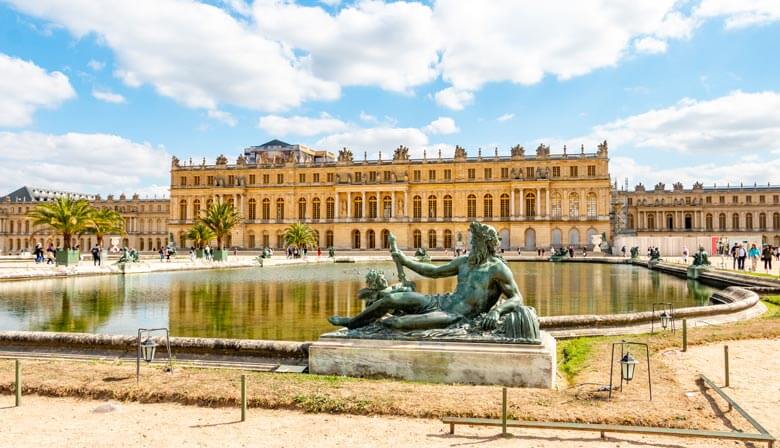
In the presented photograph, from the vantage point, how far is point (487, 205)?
73.0 meters

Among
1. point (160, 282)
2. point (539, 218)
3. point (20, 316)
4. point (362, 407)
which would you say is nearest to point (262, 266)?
point (160, 282)

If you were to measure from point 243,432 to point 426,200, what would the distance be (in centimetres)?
6969

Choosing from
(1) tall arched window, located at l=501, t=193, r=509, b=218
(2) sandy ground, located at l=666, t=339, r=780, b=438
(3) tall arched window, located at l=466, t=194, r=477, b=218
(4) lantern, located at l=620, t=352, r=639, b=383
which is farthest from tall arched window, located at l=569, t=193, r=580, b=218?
(4) lantern, located at l=620, t=352, r=639, b=383

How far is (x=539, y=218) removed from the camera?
2776 inches

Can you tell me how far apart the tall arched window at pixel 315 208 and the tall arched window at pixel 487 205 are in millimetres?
21186

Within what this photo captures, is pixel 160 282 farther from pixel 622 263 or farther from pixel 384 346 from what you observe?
pixel 622 263

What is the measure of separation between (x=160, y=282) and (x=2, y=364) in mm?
17100

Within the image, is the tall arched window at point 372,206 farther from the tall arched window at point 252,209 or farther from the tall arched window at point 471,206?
the tall arched window at point 252,209

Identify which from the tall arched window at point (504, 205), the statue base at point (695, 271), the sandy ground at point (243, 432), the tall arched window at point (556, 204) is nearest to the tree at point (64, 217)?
the statue base at point (695, 271)

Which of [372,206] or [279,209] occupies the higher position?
[372,206]

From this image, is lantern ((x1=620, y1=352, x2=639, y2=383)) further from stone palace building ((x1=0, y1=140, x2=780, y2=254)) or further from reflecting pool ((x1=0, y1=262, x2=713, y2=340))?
stone palace building ((x1=0, y1=140, x2=780, y2=254))

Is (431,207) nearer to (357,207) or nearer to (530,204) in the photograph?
(357,207)

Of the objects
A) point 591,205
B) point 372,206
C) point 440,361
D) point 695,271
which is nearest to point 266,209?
point 372,206

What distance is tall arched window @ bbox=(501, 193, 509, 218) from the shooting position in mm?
72500
